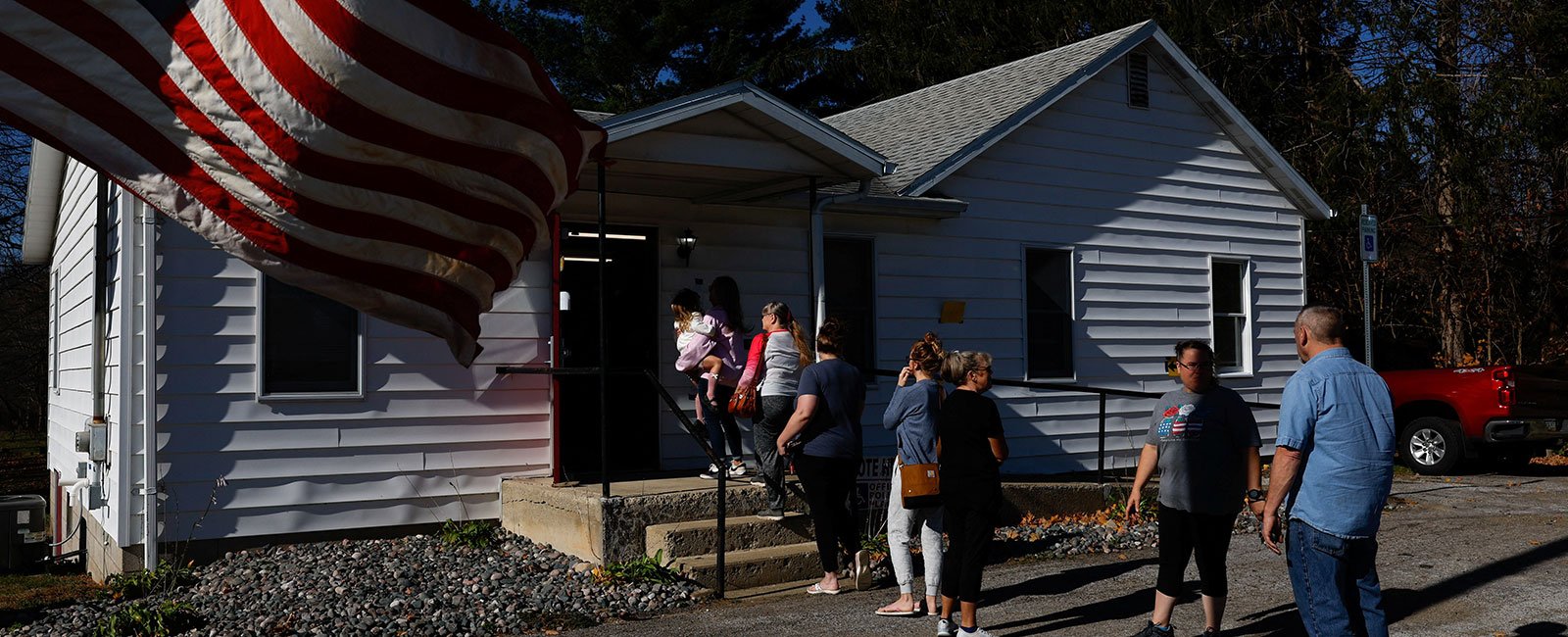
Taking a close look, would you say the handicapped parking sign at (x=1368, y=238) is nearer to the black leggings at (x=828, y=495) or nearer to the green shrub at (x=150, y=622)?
the black leggings at (x=828, y=495)

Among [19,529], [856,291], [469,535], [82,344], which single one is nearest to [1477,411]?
[856,291]

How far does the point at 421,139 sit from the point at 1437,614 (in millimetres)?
6533

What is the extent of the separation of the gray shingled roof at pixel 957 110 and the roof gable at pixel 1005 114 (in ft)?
0.04

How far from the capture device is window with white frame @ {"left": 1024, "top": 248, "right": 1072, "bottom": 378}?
13.4 metres

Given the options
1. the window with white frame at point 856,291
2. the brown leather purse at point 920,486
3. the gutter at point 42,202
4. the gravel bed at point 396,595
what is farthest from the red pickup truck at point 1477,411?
the gutter at point 42,202

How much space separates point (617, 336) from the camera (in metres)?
10.8

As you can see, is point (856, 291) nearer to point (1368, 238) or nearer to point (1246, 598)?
point (1368, 238)

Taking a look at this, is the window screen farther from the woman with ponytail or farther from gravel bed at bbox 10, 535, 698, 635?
the woman with ponytail

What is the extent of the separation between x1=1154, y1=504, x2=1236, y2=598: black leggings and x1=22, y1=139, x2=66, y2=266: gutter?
402 inches

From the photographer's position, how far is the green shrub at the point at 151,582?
328 inches

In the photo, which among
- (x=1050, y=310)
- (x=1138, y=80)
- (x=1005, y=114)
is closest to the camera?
(x=1005, y=114)

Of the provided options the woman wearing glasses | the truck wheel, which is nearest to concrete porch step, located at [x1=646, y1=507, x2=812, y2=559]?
the woman wearing glasses

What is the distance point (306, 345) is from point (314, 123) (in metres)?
6.63

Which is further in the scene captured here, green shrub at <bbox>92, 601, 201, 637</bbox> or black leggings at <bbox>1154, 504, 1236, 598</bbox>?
green shrub at <bbox>92, 601, 201, 637</bbox>
